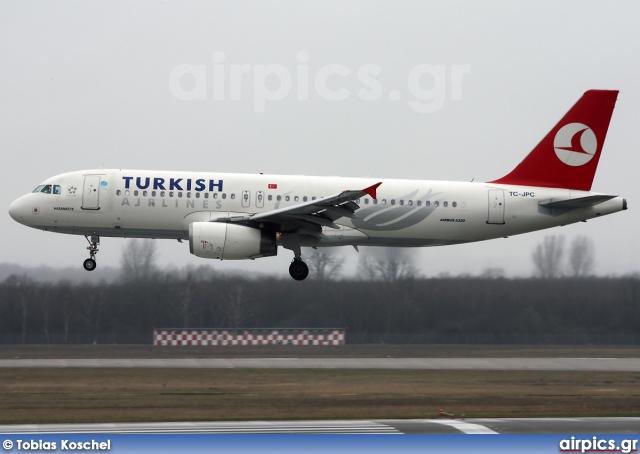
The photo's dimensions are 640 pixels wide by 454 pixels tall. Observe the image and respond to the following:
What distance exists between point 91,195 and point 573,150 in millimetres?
19169

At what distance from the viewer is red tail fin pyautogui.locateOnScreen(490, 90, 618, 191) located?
3897 centimetres

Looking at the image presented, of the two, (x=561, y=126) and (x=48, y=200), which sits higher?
(x=561, y=126)

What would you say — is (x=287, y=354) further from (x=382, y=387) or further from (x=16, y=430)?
(x=16, y=430)

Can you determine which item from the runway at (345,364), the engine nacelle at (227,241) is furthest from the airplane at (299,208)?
the runway at (345,364)

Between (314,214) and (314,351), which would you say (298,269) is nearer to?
(314,214)

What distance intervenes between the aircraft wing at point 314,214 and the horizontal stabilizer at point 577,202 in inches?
309

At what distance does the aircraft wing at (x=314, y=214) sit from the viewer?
3391 cm

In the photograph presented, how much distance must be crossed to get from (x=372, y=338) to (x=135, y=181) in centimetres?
2075

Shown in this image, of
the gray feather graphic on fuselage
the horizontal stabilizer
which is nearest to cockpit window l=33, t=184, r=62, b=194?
the gray feather graphic on fuselage

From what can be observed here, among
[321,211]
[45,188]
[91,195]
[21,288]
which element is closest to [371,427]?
[321,211]

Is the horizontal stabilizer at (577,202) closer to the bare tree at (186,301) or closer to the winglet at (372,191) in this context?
the winglet at (372,191)

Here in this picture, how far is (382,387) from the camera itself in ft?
112

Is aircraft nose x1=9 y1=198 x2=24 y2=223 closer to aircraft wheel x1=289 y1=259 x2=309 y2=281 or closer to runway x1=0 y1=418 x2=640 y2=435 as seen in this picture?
aircraft wheel x1=289 y1=259 x2=309 y2=281

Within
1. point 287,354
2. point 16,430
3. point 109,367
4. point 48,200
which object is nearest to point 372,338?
point 287,354
